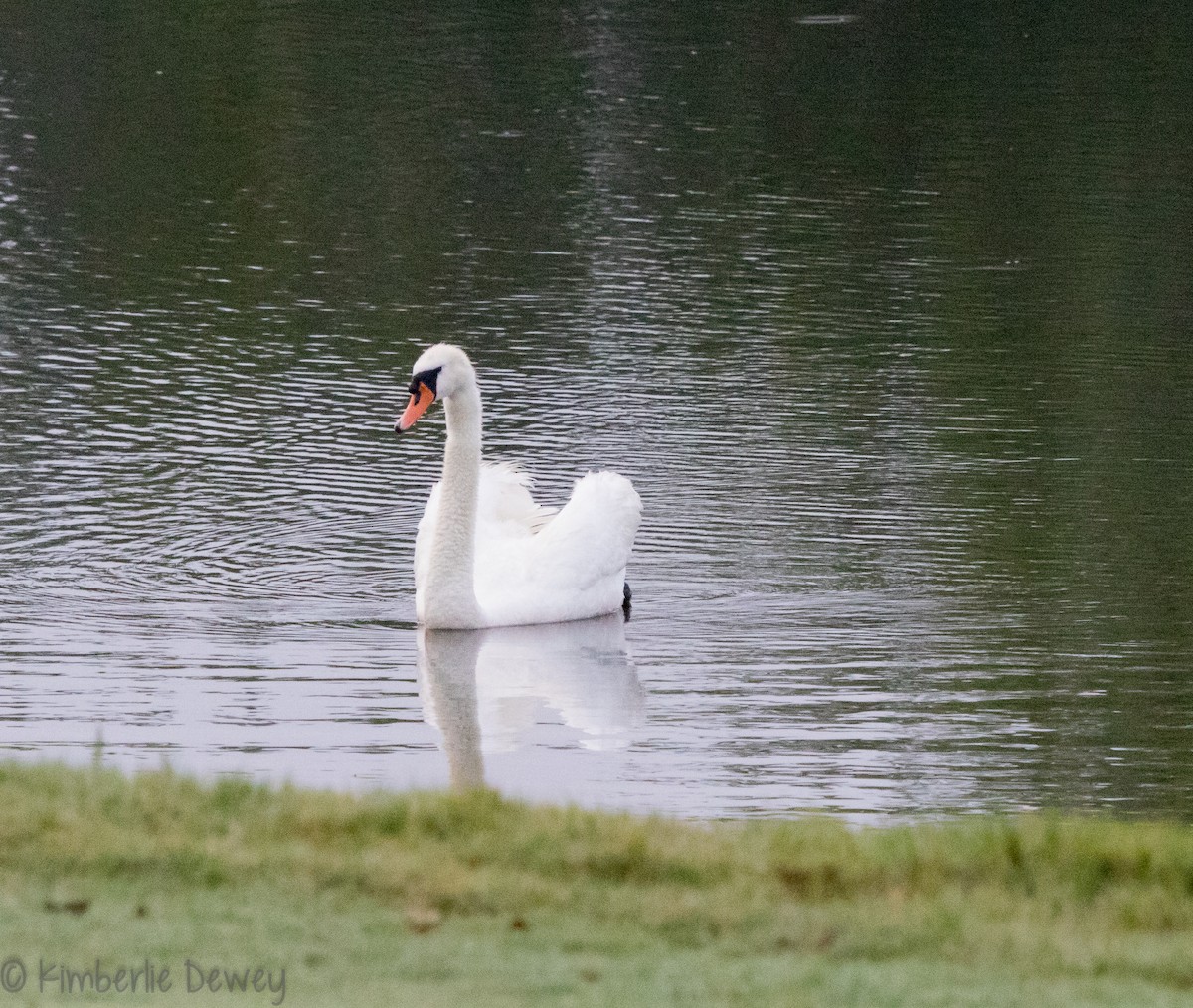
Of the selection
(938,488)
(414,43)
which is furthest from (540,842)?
(414,43)

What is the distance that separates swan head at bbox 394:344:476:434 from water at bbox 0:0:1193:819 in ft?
4.38

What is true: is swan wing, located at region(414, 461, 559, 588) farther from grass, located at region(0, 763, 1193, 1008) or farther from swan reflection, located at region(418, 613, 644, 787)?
grass, located at region(0, 763, 1193, 1008)

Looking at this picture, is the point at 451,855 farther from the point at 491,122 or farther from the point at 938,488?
the point at 491,122

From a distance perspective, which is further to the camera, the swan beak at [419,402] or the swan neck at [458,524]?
the swan beak at [419,402]

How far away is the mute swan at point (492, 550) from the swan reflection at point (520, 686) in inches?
5.9

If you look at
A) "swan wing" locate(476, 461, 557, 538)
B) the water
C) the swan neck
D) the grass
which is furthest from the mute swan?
the grass

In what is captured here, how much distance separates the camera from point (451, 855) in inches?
285

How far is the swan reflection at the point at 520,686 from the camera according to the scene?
36.8ft

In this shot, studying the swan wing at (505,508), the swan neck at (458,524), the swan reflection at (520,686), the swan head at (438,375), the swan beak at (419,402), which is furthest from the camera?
the swan wing at (505,508)

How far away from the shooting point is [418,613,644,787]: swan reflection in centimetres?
1123

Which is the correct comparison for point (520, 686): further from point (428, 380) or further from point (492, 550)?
point (428, 380)

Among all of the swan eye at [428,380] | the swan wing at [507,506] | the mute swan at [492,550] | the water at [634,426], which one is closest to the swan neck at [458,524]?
the mute swan at [492,550]

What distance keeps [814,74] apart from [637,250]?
1733cm

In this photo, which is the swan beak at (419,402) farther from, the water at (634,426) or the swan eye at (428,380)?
the water at (634,426)
